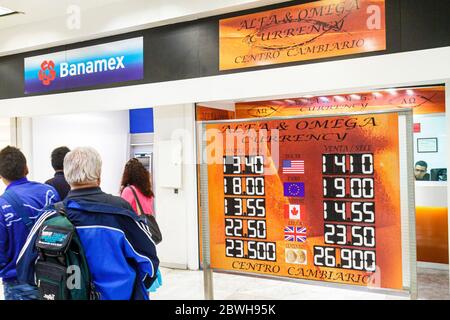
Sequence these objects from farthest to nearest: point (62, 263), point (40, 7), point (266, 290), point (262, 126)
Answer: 1. point (40, 7)
2. point (266, 290)
3. point (262, 126)
4. point (62, 263)

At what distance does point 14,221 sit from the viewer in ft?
7.63

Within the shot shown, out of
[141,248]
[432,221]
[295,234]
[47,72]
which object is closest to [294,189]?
[295,234]

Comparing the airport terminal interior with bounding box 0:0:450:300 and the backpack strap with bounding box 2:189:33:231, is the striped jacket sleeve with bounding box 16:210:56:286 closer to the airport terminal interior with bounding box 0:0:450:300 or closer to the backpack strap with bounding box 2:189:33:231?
the backpack strap with bounding box 2:189:33:231

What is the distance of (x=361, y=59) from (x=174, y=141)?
254 cm

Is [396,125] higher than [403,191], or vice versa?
[396,125]

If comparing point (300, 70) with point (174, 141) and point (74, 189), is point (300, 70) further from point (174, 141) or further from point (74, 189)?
point (74, 189)

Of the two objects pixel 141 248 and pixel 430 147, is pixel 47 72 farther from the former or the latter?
pixel 430 147

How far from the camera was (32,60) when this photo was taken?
5496 mm

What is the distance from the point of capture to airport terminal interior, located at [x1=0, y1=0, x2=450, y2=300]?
2.67m

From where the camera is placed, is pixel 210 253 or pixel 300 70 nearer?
pixel 210 253

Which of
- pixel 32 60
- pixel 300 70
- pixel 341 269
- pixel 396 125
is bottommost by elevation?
pixel 341 269

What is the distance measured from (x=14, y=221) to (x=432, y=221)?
15.5 ft

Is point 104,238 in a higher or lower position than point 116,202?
lower
